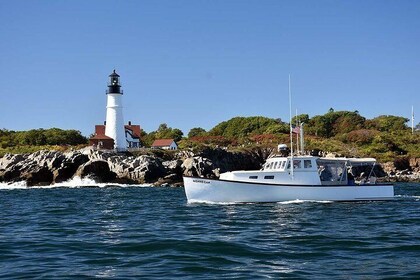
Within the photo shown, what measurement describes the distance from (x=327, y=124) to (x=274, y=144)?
35514mm

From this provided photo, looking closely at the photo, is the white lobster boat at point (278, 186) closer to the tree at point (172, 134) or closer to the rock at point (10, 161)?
the rock at point (10, 161)

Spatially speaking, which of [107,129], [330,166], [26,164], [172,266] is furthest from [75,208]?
[107,129]

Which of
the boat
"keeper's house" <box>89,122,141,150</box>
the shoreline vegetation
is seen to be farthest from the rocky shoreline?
the boat

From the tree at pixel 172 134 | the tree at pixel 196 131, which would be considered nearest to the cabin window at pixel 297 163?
the tree at pixel 172 134

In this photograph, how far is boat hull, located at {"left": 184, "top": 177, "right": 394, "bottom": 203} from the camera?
2880 cm

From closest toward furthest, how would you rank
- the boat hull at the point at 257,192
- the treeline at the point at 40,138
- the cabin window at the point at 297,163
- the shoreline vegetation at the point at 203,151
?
the boat hull at the point at 257,192
the cabin window at the point at 297,163
the shoreline vegetation at the point at 203,151
the treeline at the point at 40,138

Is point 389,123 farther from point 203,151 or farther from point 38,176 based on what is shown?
point 38,176

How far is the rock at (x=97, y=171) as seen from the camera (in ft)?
200

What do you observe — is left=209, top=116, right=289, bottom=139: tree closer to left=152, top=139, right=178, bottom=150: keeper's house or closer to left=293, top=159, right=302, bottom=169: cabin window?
left=152, top=139, right=178, bottom=150: keeper's house

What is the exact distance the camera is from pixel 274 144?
3538 inches

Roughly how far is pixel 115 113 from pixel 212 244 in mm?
65859

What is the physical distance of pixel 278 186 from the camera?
28.9 m

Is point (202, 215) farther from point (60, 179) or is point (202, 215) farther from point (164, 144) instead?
point (164, 144)

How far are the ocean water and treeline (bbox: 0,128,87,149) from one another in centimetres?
7001
